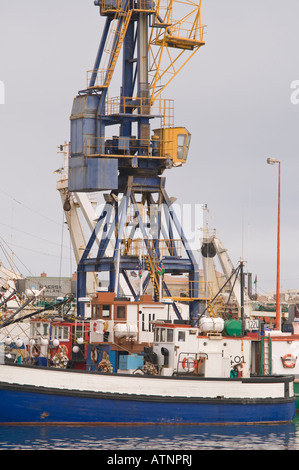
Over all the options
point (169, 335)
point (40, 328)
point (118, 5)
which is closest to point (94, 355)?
point (169, 335)

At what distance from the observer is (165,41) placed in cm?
7050

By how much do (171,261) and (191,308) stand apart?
3.65 m

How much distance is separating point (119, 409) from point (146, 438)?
124 inches

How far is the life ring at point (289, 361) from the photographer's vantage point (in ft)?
192

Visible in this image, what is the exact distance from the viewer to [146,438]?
155 ft

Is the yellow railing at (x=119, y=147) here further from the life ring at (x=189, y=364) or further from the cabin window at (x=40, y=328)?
the life ring at (x=189, y=364)

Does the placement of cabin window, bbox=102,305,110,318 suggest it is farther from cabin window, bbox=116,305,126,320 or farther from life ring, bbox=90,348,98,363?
life ring, bbox=90,348,98,363

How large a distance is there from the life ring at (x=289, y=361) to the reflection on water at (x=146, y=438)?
7.16 m

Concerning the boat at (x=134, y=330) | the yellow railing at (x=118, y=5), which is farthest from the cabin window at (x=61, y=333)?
the yellow railing at (x=118, y=5)

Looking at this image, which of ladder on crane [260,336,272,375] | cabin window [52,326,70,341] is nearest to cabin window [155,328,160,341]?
ladder on crane [260,336,272,375]
